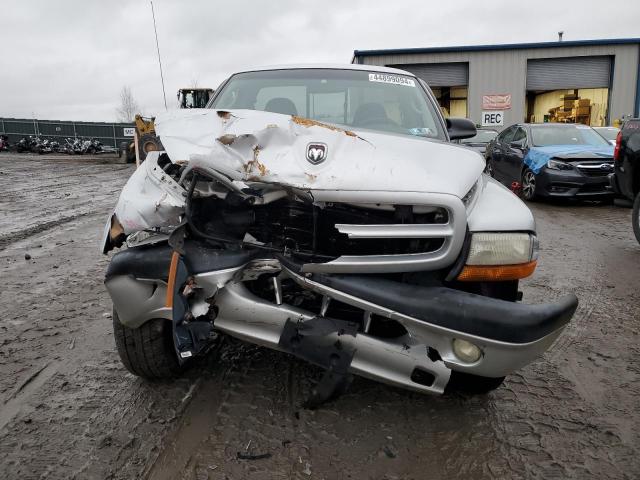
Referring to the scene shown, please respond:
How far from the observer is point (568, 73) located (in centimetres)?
2473

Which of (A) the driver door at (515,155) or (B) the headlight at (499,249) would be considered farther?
(A) the driver door at (515,155)

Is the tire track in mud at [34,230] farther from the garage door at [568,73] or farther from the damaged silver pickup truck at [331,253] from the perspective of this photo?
the garage door at [568,73]

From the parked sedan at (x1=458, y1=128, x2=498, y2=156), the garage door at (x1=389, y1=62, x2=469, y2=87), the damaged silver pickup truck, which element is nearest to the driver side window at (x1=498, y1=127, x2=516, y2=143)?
the parked sedan at (x1=458, y1=128, x2=498, y2=156)

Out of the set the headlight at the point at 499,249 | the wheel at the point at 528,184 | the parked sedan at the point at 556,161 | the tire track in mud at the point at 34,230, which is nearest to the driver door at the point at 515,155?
the parked sedan at the point at 556,161

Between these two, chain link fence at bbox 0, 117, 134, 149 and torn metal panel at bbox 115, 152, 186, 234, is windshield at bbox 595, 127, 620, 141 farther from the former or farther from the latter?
Result: chain link fence at bbox 0, 117, 134, 149

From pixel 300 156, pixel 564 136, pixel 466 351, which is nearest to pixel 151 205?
pixel 300 156

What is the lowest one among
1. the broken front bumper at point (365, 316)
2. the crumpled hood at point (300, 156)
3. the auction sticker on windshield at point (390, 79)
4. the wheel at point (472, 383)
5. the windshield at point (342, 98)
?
the wheel at point (472, 383)

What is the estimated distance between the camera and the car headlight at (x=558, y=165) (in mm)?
8961

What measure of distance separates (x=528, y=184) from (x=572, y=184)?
940mm

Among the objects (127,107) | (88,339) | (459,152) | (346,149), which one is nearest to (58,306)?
(88,339)

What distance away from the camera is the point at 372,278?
2004 mm

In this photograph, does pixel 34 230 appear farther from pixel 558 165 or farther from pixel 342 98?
pixel 558 165

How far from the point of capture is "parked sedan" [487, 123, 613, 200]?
8.88 meters

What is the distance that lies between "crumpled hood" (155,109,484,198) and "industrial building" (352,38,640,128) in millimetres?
23551
